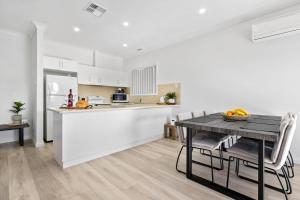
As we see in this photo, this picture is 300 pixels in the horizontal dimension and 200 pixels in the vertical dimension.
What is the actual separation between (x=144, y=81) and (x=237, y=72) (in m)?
2.81

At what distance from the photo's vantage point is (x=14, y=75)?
3.52 meters

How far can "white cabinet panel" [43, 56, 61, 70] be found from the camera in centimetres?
359

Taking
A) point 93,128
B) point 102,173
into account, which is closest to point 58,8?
point 93,128

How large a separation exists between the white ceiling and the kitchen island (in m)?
Result: 1.68

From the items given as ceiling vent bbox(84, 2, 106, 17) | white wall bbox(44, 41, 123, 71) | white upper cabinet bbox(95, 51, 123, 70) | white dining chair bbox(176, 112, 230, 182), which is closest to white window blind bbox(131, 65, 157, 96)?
white upper cabinet bbox(95, 51, 123, 70)

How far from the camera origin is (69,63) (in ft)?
13.1

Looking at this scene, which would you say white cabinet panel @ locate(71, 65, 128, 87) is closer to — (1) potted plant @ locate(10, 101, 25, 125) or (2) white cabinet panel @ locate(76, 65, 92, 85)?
(2) white cabinet panel @ locate(76, 65, 92, 85)

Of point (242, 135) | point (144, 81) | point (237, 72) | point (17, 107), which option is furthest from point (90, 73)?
point (242, 135)

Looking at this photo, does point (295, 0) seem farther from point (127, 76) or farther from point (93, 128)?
point (127, 76)

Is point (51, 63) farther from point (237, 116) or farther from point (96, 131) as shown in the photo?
point (237, 116)

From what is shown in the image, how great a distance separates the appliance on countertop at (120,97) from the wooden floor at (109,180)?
9.08 ft

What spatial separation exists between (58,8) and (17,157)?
104 inches

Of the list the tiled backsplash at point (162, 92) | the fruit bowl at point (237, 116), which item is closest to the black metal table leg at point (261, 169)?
the fruit bowl at point (237, 116)

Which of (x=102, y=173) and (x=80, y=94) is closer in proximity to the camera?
(x=102, y=173)
